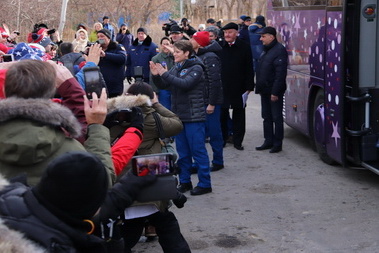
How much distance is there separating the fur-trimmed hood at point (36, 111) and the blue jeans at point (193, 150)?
4.58m

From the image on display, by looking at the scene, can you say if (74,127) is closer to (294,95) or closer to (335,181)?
(335,181)

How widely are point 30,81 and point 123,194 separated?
66 centimetres

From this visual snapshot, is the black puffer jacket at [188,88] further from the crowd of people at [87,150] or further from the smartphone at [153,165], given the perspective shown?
the smartphone at [153,165]

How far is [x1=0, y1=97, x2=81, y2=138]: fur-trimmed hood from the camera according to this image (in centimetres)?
309

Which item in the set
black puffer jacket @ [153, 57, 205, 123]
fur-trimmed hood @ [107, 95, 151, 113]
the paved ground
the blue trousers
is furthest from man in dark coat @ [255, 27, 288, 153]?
fur-trimmed hood @ [107, 95, 151, 113]

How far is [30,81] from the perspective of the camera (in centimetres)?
321

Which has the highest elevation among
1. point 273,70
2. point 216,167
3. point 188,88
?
point 188,88

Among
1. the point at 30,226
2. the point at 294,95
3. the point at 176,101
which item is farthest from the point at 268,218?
the point at 30,226

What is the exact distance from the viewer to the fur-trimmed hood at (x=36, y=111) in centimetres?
309

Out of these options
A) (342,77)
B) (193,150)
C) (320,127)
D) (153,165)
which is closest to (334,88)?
(342,77)

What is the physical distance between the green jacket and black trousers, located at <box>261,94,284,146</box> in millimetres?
7342

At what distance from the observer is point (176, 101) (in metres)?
7.84

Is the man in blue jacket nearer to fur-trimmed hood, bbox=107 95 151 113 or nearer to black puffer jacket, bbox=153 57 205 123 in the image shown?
black puffer jacket, bbox=153 57 205 123

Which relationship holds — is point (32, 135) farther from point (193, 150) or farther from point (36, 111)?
point (193, 150)
